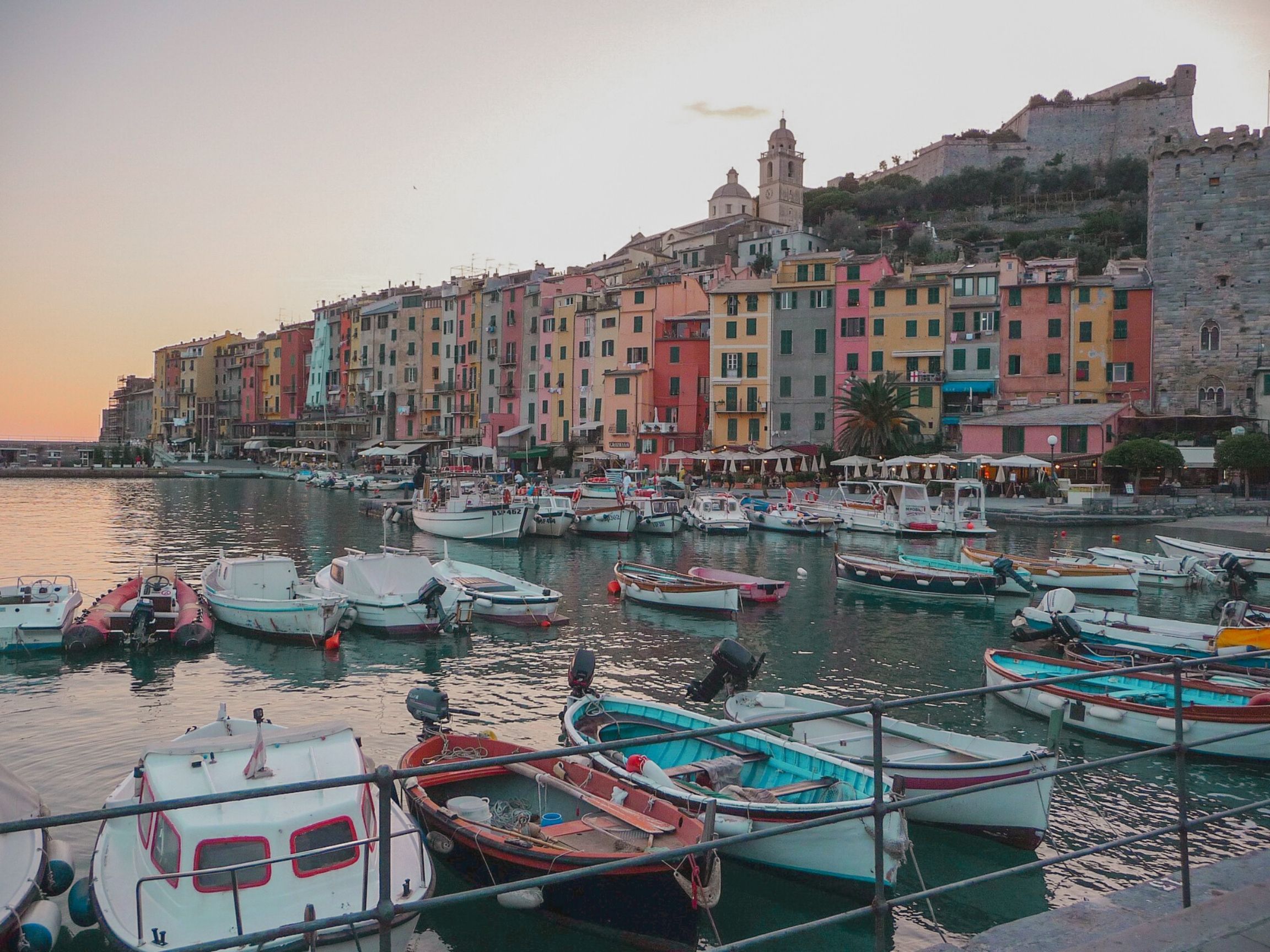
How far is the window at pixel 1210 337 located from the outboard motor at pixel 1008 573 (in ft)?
126

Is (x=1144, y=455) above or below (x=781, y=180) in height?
below

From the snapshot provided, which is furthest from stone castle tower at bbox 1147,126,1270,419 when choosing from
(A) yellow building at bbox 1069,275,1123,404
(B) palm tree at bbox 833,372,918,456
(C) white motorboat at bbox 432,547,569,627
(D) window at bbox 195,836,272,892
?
(D) window at bbox 195,836,272,892

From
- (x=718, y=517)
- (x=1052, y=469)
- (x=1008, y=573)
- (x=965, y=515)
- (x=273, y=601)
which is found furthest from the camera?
(x=1052, y=469)

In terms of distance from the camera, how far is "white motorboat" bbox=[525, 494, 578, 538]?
148 ft

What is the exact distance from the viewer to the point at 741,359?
69.3m

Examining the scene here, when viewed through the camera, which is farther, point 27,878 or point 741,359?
point 741,359

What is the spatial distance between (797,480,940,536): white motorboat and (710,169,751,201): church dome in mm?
77559

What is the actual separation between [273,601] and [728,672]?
12.5 meters

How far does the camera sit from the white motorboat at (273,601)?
72.5ft

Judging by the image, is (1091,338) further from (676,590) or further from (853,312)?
(676,590)

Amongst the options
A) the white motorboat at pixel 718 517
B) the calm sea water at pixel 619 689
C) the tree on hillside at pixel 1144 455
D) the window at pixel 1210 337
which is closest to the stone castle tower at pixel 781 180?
the window at pixel 1210 337

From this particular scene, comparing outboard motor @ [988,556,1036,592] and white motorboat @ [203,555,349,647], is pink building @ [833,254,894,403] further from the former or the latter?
white motorboat @ [203,555,349,647]

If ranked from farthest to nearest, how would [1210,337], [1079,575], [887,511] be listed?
1. [1210,337]
2. [887,511]
3. [1079,575]

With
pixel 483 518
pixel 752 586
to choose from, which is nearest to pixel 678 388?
pixel 483 518
